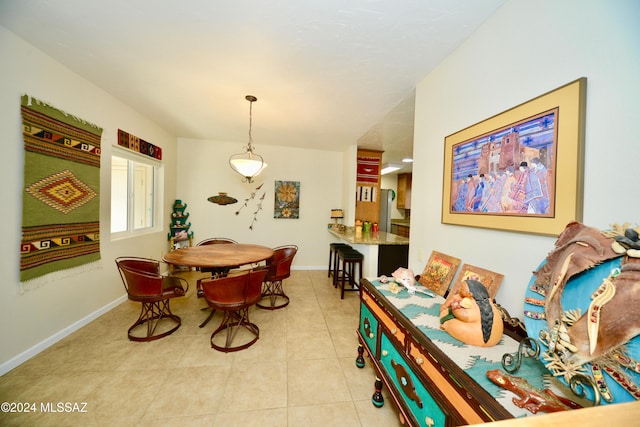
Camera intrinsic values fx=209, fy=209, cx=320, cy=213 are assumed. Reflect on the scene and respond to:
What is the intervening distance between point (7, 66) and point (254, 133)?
256cm

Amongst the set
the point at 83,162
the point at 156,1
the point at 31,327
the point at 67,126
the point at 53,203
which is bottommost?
the point at 31,327

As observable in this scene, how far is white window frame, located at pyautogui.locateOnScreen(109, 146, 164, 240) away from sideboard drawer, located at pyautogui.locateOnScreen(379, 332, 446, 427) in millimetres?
3652

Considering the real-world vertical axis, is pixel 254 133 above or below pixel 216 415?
above

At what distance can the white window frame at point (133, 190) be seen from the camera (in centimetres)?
295

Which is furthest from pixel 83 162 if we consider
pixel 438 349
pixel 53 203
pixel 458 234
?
pixel 458 234

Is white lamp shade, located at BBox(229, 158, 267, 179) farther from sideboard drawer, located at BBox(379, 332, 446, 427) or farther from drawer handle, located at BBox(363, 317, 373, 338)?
sideboard drawer, located at BBox(379, 332, 446, 427)

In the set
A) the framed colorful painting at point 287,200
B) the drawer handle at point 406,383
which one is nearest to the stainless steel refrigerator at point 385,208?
the framed colorful painting at point 287,200

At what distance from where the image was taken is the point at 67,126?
215 cm

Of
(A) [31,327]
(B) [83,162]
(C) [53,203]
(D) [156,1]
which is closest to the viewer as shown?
(D) [156,1]

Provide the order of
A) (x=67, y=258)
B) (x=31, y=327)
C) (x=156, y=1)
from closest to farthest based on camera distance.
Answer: (x=156, y=1) → (x=31, y=327) → (x=67, y=258)

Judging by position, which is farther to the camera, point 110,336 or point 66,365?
point 110,336

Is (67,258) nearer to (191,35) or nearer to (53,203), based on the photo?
(53,203)

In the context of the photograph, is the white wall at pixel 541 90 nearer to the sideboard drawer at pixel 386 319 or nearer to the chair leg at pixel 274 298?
the sideboard drawer at pixel 386 319

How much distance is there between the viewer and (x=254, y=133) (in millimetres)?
3869
